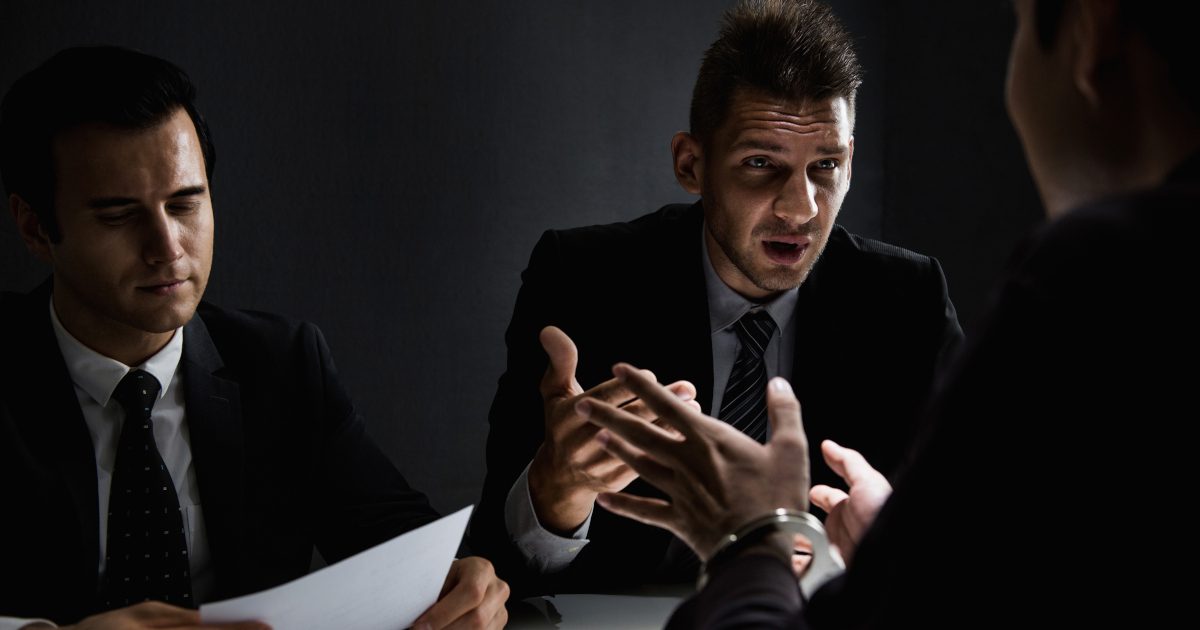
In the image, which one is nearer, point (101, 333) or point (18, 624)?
point (18, 624)

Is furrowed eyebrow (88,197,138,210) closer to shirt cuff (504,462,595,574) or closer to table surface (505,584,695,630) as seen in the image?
shirt cuff (504,462,595,574)

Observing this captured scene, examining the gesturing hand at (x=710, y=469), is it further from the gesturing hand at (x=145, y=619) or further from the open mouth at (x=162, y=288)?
the open mouth at (x=162, y=288)

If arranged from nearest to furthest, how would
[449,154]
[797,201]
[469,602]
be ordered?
[469,602] < [797,201] < [449,154]

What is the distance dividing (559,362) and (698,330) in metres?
0.48

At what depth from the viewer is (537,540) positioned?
1376 millimetres

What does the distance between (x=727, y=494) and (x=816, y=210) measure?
1.00 metres

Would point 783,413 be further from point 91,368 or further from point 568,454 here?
point 91,368

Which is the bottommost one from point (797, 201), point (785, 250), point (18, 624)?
point (18, 624)

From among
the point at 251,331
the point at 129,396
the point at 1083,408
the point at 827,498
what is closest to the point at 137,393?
the point at 129,396

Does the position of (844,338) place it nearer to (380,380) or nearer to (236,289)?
(380,380)

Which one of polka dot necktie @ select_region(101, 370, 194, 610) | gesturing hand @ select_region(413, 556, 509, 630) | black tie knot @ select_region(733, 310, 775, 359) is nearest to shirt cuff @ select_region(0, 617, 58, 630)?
polka dot necktie @ select_region(101, 370, 194, 610)

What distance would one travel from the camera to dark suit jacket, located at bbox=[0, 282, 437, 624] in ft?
3.93

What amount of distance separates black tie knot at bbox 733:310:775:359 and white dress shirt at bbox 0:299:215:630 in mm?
1064

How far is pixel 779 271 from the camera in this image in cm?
166
